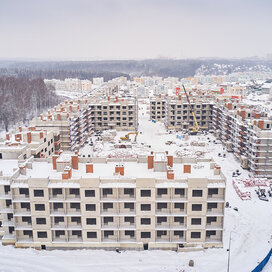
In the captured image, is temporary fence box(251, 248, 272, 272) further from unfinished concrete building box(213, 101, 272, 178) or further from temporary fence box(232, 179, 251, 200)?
unfinished concrete building box(213, 101, 272, 178)

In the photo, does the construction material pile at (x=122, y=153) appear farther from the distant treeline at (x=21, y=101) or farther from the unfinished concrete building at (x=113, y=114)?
the distant treeline at (x=21, y=101)

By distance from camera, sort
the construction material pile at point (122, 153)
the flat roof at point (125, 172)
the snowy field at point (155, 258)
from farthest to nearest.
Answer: the construction material pile at point (122, 153)
the flat roof at point (125, 172)
the snowy field at point (155, 258)

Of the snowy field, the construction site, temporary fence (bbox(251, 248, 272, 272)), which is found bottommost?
the snowy field

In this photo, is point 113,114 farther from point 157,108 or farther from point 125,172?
point 125,172

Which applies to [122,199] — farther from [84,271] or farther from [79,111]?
[79,111]

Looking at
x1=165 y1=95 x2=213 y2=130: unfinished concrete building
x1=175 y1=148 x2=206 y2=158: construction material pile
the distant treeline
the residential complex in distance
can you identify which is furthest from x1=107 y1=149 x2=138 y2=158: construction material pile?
the distant treeline

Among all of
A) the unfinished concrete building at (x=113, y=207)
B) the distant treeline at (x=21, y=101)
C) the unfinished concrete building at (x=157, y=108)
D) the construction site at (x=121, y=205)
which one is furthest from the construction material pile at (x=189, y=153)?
the distant treeline at (x=21, y=101)

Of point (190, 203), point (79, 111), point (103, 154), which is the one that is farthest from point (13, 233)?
point (79, 111)

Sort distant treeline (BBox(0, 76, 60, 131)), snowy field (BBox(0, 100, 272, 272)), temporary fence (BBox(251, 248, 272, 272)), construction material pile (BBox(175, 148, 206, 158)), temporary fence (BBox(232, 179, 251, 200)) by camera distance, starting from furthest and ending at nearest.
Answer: distant treeline (BBox(0, 76, 60, 131))
construction material pile (BBox(175, 148, 206, 158))
temporary fence (BBox(232, 179, 251, 200))
snowy field (BBox(0, 100, 272, 272))
temporary fence (BBox(251, 248, 272, 272))
